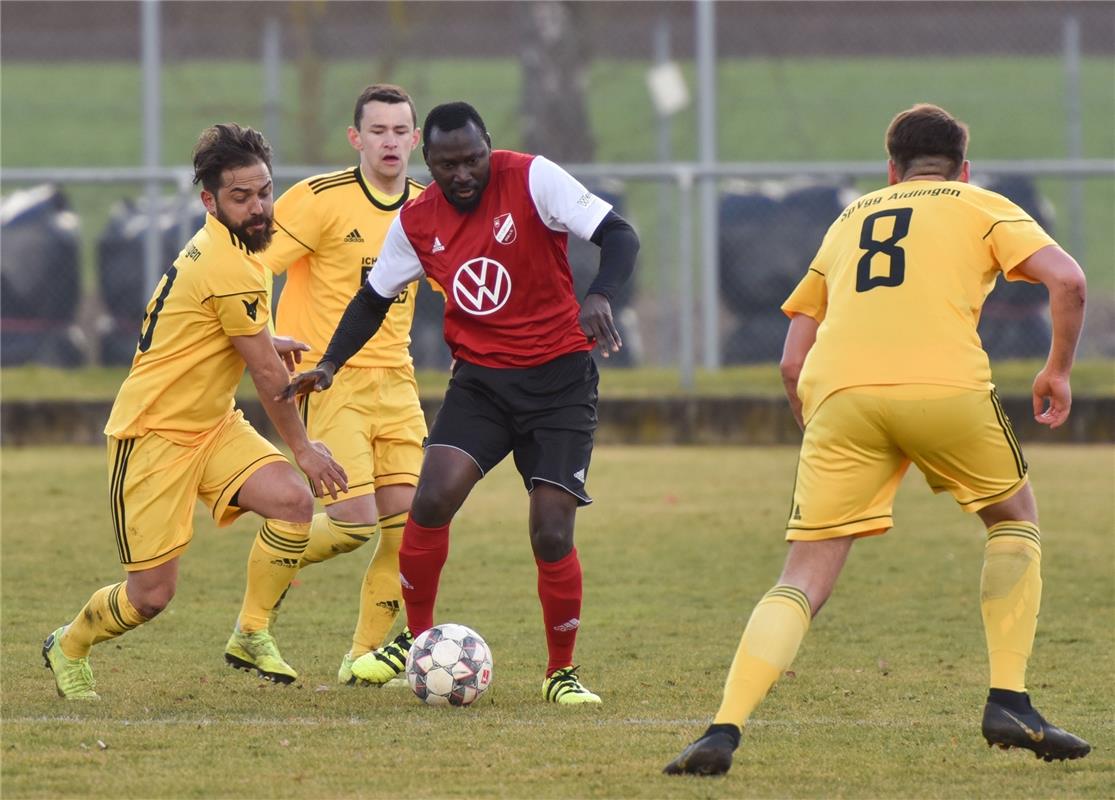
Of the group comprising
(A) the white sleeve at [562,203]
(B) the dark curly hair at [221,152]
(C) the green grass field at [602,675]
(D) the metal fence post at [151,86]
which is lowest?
(C) the green grass field at [602,675]

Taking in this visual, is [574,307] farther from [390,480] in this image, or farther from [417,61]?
[417,61]

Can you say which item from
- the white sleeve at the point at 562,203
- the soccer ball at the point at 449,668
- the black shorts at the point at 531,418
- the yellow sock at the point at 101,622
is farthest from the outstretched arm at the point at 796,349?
the yellow sock at the point at 101,622

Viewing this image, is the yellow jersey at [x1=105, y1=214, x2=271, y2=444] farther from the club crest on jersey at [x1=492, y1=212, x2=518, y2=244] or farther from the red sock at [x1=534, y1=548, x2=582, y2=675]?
the red sock at [x1=534, y1=548, x2=582, y2=675]

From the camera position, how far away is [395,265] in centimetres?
639

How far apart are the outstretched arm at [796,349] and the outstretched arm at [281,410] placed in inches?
62.7

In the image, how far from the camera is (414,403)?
7.29 m

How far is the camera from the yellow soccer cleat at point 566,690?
6113mm

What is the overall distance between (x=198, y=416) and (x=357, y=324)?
65cm

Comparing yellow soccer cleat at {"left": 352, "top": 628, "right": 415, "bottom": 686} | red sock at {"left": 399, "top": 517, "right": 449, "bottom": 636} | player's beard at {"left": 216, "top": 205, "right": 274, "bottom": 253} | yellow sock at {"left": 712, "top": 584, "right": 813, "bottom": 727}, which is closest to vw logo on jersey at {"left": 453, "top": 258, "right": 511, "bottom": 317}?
player's beard at {"left": 216, "top": 205, "right": 274, "bottom": 253}

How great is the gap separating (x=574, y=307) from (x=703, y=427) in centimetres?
816

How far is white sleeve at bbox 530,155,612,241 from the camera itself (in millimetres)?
6094

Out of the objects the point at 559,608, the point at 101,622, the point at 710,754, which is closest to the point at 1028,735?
the point at 710,754

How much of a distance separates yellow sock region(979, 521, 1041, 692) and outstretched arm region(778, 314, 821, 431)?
71 cm

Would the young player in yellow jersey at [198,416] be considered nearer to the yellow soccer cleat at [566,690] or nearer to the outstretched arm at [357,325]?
the outstretched arm at [357,325]
